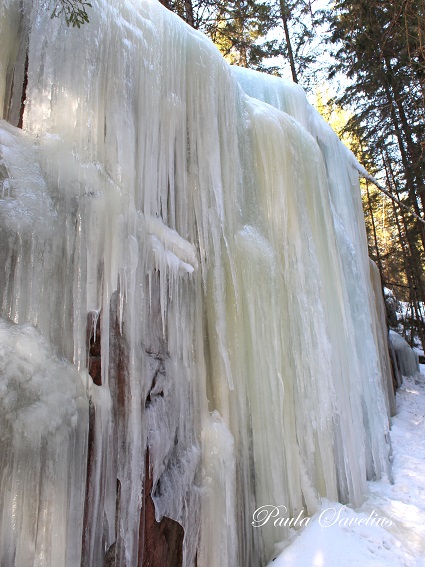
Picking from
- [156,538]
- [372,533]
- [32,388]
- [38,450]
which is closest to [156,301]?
[32,388]

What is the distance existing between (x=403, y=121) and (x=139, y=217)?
629 centimetres

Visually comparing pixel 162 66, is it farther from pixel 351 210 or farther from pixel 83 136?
pixel 351 210

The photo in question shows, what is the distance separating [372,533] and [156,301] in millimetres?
2086

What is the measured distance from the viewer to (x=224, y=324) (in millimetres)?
2758

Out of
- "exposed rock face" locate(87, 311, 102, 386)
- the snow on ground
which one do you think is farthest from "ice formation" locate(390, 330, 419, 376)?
"exposed rock face" locate(87, 311, 102, 386)

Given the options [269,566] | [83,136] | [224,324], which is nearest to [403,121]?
[224,324]

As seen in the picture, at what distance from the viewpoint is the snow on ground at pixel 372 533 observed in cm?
238

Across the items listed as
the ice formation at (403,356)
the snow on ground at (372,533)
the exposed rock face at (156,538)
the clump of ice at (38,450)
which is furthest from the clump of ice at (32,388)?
the ice formation at (403,356)

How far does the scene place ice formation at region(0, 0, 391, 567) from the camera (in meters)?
1.74

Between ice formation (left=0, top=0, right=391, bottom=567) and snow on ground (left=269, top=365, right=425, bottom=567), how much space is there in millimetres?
172

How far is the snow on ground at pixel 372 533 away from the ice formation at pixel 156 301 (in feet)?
0.56

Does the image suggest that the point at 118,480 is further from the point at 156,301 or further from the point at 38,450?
the point at 156,301

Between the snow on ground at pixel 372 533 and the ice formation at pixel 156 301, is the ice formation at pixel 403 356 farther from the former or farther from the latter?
the ice formation at pixel 156 301

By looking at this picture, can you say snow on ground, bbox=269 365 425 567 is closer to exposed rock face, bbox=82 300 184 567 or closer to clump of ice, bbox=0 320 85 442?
exposed rock face, bbox=82 300 184 567
